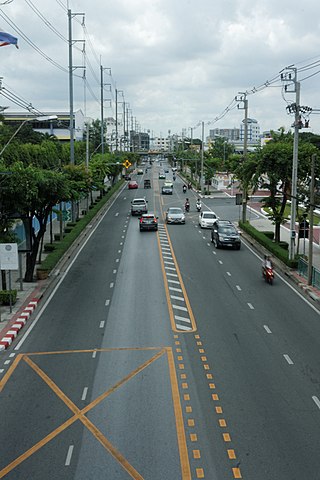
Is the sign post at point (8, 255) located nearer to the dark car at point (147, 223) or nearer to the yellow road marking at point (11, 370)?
the yellow road marking at point (11, 370)

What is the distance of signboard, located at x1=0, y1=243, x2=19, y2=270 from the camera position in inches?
880

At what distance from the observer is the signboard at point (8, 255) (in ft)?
73.4

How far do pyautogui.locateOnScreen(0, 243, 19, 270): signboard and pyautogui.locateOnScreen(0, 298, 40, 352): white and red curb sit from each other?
186 cm

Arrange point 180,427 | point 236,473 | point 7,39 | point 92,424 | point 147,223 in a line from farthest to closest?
point 147,223 < point 7,39 < point 92,424 < point 180,427 < point 236,473

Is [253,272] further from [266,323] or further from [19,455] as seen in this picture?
[19,455]

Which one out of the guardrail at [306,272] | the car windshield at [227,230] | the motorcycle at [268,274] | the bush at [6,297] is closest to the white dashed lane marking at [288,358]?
the guardrail at [306,272]

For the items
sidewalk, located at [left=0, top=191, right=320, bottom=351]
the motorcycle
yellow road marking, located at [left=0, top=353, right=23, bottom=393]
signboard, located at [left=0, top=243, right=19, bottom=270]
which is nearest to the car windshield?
sidewalk, located at [left=0, top=191, right=320, bottom=351]

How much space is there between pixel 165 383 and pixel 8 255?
33.2 feet

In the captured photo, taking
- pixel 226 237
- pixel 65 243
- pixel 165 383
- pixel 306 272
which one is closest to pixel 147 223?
pixel 226 237

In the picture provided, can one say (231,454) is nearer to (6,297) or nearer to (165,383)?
(165,383)

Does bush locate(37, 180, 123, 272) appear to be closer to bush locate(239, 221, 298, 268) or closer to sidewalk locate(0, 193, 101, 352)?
sidewalk locate(0, 193, 101, 352)

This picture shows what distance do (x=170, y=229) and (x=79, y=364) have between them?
1269 inches

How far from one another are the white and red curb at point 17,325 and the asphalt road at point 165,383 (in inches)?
20.1

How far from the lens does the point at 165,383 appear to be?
49.3ft
